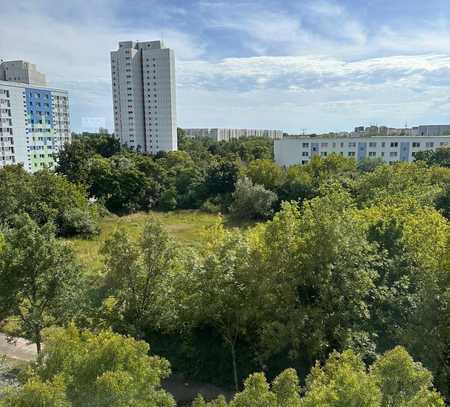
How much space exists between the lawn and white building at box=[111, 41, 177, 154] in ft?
143

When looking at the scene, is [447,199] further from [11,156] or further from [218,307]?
[11,156]

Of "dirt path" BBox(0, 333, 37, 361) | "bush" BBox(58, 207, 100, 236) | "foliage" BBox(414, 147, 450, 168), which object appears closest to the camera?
"dirt path" BBox(0, 333, 37, 361)

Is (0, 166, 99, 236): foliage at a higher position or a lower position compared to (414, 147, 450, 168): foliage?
lower

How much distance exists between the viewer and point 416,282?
13.0 m

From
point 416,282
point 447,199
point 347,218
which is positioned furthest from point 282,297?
point 447,199

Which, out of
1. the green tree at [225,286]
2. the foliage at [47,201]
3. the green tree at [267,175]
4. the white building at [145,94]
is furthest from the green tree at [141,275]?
the white building at [145,94]

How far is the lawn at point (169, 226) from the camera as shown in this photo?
94.8 ft

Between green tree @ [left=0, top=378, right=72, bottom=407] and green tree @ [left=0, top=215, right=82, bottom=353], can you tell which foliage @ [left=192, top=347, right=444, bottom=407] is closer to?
green tree @ [left=0, top=378, right=72, bottom=407]

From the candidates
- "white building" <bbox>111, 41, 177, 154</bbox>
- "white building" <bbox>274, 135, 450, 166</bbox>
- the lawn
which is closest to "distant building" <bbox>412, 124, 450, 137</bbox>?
"white building" <bbox>274, 135, 450, 166</bbox>

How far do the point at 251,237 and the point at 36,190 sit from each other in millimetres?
23745

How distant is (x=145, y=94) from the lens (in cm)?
8575

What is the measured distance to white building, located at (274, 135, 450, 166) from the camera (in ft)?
185

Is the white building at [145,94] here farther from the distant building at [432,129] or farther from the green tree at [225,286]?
the green tree at [225,286]

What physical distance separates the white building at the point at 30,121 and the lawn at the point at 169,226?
19217 millimetres
